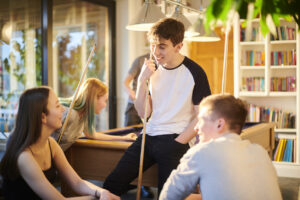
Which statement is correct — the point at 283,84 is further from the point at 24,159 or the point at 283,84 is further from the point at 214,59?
the point at 24,159

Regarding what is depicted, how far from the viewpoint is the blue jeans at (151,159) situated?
2119mm

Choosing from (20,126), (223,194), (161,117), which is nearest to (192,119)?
(161,117)

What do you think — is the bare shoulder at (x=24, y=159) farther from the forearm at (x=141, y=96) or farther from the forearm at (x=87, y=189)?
the forearm at (x=141, y=96)

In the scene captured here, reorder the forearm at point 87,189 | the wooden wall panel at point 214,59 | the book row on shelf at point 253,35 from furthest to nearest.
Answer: the wooden wall panel at point 214,59 → the book row on shelf at point 253,35 → the forearm at point 87,189

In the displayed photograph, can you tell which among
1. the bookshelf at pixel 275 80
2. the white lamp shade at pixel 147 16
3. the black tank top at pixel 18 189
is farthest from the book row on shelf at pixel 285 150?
the black tank top at pixel 18 189

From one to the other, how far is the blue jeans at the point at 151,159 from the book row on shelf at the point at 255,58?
11.4ft

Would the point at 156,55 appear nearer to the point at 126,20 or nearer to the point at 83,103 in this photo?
the point at 83,103

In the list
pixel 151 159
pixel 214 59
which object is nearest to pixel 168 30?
pixel 151 159

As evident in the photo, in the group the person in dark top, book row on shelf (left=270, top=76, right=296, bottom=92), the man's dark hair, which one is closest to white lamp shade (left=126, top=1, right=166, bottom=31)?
the man's dark hair

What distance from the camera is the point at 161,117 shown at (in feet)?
7.14

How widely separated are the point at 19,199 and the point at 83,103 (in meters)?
1.01

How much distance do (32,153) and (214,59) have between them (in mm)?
4817

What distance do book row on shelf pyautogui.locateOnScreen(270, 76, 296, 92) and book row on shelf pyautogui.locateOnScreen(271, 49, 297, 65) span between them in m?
0.20

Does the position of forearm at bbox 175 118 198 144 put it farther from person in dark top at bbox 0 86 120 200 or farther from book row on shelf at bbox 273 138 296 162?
book row on shelf at bbox 273 138 296 162
